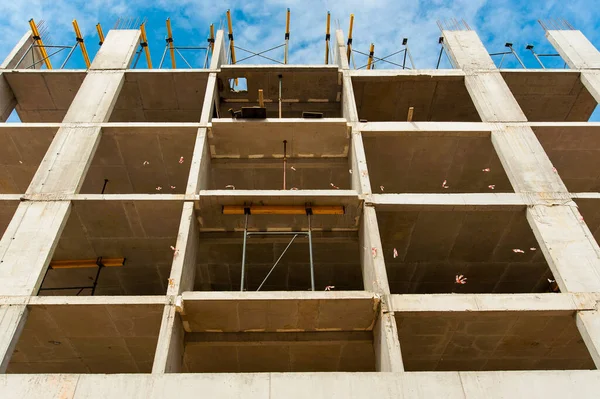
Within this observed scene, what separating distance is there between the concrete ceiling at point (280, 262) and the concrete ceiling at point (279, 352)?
2649mm

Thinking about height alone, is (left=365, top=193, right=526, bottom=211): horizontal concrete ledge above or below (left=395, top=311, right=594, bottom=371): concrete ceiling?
above

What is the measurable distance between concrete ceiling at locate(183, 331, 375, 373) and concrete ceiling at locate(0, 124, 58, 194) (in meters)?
7.11

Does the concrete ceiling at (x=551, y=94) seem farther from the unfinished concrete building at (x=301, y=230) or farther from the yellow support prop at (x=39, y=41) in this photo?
the yellow support prop at (x=39, y=41)

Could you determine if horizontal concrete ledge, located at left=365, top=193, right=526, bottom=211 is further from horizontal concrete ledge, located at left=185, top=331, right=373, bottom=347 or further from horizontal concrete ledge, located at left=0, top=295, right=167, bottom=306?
horizontal concrete ledge, located at left=0, top=295, right=167, bottom=306

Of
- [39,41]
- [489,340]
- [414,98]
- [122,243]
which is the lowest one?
[489,340]

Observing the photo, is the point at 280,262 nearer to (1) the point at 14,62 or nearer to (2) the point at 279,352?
(2) the point at 279,352

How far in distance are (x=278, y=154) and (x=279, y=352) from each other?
559 cm

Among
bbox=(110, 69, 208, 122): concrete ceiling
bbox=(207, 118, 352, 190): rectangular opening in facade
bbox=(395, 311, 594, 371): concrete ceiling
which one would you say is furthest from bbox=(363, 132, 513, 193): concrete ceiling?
bbox=(110, 69, 208, 122): concrete ceiling

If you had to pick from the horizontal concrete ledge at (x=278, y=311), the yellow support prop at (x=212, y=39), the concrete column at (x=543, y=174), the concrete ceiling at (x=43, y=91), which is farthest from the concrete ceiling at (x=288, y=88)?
the horizontal concrete ledge at (x=278, y=311)

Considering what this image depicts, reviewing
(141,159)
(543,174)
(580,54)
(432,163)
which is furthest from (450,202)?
(580,54)

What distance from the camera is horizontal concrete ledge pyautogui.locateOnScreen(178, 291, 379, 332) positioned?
8.44m

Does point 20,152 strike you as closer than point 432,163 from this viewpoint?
Yes

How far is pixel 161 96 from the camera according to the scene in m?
15.3

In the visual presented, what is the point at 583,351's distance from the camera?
10.5 metres
